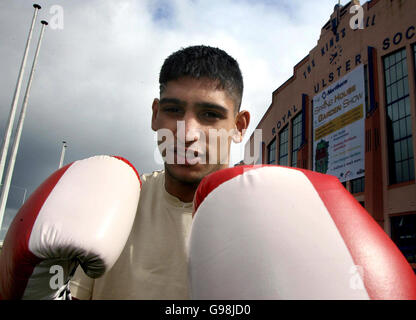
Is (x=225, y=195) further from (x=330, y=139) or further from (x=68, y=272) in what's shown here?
(x=330, y=139)

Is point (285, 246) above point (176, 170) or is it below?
below

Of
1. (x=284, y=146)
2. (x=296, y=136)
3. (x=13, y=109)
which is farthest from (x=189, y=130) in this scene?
(x=284, y=146)

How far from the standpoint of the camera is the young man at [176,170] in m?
1.37

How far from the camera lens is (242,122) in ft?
6.61

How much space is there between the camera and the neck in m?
1.61

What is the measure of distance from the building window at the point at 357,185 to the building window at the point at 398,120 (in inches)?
47.8

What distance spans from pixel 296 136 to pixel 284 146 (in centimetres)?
153

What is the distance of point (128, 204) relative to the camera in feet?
3.79

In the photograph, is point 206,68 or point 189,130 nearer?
point 189,130

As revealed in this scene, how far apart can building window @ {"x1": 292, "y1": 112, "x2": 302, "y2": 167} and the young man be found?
51.4ft

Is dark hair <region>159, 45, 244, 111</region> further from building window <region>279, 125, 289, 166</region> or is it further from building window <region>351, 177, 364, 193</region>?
building window <region>279, 125, 289, 166</region>

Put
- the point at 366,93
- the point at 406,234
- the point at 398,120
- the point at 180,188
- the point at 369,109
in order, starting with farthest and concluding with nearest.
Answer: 1. the point at 366,93
2. the point at 369,109
3. the point at 398,120
4. the point at 406,234
5. the point at 180,188

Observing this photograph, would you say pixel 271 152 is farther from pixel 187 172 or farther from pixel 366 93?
pixel 187 172
